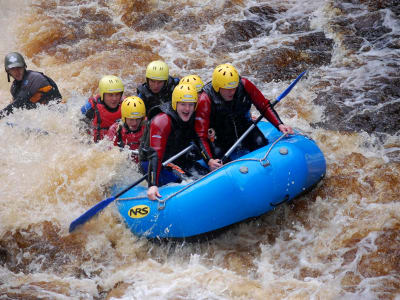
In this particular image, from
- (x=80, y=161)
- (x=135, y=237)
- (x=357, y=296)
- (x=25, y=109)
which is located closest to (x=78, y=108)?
(x=25, y=109)

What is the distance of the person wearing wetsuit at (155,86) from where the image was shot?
551cm

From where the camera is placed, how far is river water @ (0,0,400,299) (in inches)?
157

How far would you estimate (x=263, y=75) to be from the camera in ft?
25.2

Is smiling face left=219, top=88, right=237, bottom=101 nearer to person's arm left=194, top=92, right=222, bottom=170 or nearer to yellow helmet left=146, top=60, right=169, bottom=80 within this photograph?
person's arm left=194, top=92, right=222, bottom=170

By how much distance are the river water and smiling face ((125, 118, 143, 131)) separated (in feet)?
1.02

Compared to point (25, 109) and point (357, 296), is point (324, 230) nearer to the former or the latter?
point (357, 296)

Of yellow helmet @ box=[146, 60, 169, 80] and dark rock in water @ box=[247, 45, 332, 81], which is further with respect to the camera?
dark rock in water @ box=[247, 45, 332, 81]

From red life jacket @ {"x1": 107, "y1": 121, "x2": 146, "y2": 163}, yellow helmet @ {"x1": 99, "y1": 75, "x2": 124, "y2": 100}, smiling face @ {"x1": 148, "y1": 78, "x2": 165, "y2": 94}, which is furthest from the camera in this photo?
smiling face @ {"x1": 148, "y1": 78, "x2": 165, "y2": 94}

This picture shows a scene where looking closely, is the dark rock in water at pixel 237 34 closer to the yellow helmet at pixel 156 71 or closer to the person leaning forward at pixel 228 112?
the yellow helmet at pixel 156 71

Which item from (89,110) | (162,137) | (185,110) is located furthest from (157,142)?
(89,110)

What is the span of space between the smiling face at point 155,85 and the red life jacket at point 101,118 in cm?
49

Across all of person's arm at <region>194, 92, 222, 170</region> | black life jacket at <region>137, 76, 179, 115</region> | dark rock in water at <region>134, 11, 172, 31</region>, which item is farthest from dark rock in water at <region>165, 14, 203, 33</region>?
person's arm at <region>194, 92, 222, 170</region>

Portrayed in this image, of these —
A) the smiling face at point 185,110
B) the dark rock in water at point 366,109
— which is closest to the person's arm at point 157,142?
the smiling face at point 185,110

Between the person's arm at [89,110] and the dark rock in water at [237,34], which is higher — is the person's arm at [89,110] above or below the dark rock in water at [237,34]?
above
